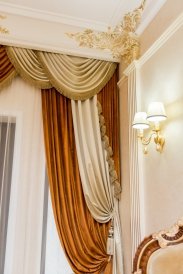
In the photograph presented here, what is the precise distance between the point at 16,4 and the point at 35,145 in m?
1.33

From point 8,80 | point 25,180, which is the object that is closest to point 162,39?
point 8,80

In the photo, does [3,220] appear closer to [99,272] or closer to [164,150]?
[99,272]

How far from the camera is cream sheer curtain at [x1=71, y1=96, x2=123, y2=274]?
8.75 feet

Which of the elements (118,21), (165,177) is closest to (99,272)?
(165,177)

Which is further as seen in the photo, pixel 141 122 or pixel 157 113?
pixel 141 122

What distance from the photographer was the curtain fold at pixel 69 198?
8.30 ft

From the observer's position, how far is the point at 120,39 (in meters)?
2.97

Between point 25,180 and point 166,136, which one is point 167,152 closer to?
point 166,136

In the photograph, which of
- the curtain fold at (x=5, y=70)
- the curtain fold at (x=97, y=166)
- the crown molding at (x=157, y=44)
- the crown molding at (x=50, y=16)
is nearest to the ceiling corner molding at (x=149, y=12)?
the crown molding at (x=157, y=44)

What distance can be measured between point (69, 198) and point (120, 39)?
1.67 metres

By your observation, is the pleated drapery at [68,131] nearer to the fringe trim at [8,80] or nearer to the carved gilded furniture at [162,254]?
the fringe trim at [8,80]

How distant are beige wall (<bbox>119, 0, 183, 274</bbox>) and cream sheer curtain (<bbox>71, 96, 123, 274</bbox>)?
0.30ft

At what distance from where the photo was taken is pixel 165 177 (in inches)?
82.6

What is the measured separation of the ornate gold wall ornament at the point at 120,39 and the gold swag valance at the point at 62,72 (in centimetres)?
18
